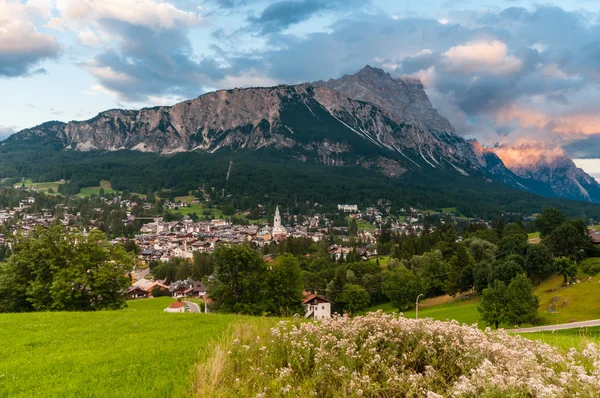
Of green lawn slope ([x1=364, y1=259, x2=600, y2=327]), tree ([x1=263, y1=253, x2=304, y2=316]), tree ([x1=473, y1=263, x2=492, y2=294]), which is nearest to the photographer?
tree ([x1=263, y1=253, x2=304, y2=316])

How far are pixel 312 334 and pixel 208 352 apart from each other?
2880 millimetres

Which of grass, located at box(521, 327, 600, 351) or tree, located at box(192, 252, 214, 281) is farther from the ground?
grass, located at box(521, 327, 600, 351)

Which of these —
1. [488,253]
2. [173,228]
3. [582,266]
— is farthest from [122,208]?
[582,266]

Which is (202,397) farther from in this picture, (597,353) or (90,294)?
(90,294)

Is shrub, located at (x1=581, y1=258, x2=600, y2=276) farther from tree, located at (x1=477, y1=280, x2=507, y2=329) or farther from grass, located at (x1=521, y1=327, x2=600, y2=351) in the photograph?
grass, located at (x1=521, y1=327, x2=600, y2=351)

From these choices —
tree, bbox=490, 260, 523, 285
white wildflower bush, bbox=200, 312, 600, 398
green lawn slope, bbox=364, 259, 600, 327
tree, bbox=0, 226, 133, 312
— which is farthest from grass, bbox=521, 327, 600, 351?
tree, bbox=490, 260, 523, 285

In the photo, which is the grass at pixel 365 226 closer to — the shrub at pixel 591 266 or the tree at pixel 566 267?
the shrub at pixel 591 266

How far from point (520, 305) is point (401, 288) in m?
23.0

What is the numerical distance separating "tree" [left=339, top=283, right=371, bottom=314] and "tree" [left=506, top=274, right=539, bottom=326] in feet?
84.8

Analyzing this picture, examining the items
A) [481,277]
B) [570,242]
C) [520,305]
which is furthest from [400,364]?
[570,242]

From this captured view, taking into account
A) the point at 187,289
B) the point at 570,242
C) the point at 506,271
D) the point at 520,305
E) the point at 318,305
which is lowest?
the point at 187,289

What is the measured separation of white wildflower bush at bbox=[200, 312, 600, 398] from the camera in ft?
18.0

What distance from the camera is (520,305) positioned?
3447cm

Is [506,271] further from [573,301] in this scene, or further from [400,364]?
[400,364]
